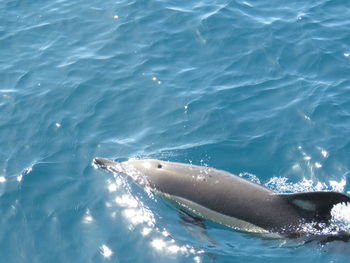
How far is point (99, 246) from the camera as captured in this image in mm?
11820

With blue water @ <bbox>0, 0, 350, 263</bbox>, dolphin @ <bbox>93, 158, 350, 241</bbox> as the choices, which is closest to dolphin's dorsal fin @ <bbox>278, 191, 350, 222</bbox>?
dolphin @ <bbox>93, 158, 350, 241</bbox>

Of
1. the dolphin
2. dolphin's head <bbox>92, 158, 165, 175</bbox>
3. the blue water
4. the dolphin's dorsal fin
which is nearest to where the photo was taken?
the dolphin's dorsal fin

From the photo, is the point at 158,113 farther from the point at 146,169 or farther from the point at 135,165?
the point at 146,169

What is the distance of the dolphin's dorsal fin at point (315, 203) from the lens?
34.3 feet

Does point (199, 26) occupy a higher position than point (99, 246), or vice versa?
point (199, 26)

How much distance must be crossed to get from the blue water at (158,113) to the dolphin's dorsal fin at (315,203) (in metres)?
0.57

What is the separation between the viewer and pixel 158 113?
15.4 meters

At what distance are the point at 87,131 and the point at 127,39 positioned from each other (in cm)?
488

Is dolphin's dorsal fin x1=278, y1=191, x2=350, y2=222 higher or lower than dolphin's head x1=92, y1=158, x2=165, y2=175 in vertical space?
higher

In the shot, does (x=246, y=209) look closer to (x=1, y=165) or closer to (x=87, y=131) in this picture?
(x=87, y=131)

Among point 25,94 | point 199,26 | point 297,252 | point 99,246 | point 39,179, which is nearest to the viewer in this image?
point 297,252

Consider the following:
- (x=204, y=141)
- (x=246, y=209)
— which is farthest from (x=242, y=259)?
(x=204, y=141)

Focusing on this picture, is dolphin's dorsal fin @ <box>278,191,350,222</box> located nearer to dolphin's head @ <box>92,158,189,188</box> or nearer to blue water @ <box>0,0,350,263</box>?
blue water @ <box>0,0,350,263</box>

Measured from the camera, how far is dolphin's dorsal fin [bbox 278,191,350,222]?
412 inches
